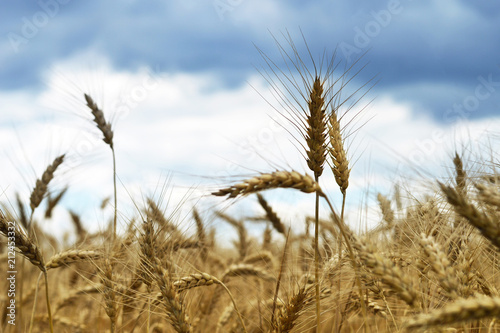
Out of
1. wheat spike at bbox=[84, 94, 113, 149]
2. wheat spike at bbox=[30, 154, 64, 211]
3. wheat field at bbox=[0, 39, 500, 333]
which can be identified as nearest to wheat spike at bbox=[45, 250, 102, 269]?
wheat field at bbox=[0, 39, 500, 333]

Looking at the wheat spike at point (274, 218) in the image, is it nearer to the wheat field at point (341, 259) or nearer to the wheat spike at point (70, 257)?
the wheat field at point (341, 259)

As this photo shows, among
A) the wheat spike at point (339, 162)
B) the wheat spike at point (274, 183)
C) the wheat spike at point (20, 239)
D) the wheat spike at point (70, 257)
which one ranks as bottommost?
the wheat spike at point (70, 257)

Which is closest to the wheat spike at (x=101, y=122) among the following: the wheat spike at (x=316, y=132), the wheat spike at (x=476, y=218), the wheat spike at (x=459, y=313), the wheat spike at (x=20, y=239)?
the wheat spike at (x=20, y=239)

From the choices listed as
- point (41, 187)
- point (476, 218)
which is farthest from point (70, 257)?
point (476, 218)

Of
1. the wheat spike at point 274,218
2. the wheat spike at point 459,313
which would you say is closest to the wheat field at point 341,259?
the wheat spike at point 459,313

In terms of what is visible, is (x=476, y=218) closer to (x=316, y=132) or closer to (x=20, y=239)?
(x=316, y=132)

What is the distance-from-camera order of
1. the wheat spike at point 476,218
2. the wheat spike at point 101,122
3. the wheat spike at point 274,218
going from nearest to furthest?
1. the wheat spike at point 476,218
2. the wheat spike at point 101,122
3. the wheat spike at point 274,218

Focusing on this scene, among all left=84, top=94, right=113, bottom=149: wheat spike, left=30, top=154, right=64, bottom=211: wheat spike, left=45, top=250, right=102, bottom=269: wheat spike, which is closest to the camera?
left=45, top=250, right=102, bottom=269: wheat spike

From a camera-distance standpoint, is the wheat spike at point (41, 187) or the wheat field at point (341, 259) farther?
the wheat spike at point (41, 187)

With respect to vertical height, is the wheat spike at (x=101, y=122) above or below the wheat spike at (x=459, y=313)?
above

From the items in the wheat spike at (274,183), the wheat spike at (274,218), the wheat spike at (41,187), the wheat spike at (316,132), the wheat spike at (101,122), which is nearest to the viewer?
the wheat spike at (274,183)

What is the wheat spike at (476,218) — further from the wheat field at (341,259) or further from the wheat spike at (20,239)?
the wheat spike at (20,239)

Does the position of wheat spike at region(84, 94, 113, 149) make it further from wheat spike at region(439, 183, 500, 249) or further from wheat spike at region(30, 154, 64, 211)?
wheat spike at region(439, 183, 500, 249)

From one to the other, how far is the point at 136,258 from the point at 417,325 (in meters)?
1.88
